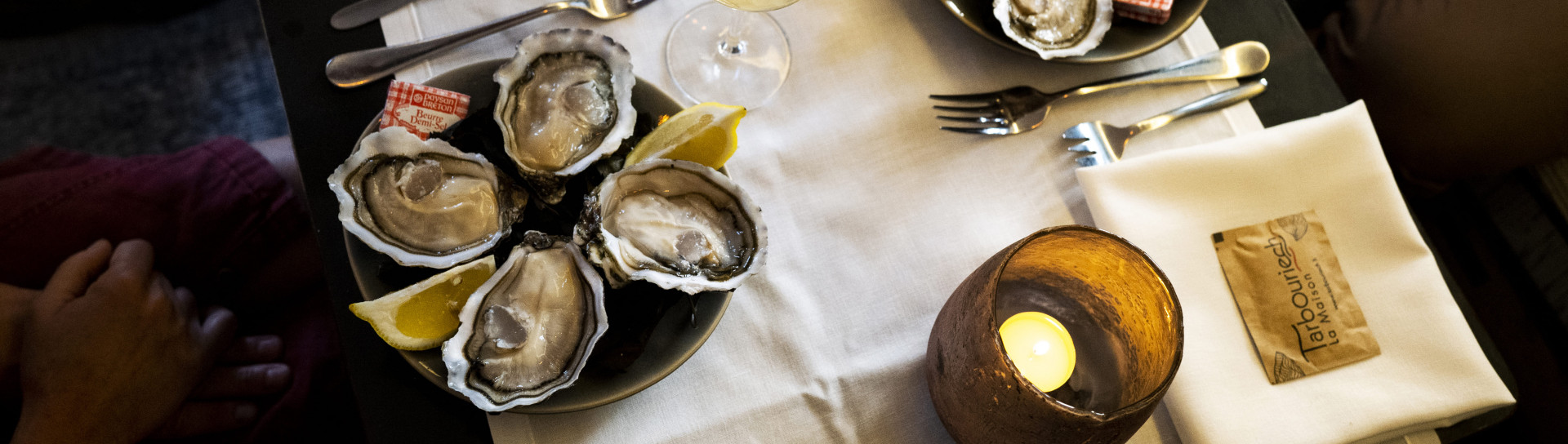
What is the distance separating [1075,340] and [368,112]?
693 millimetres

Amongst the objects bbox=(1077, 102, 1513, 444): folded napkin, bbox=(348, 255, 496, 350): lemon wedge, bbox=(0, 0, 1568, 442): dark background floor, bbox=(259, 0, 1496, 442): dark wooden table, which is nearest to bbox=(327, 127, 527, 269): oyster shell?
bbox=(348, 255, 496, 350): lemon wedge

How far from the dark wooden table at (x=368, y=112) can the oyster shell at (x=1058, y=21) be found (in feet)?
0.61

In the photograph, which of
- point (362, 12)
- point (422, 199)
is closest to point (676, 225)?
point (422, 199)

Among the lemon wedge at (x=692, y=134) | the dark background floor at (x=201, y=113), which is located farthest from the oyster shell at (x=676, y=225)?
the dark background floor at (x=201, y=113)

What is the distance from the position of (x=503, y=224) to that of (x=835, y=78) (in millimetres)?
387

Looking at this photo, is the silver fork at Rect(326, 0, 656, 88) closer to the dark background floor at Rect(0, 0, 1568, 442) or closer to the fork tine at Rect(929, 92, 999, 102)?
the fork tine at Rect(929, 92, 999, 102)

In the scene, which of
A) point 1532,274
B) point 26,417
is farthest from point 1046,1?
point 26,417

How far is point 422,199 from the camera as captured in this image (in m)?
0.57

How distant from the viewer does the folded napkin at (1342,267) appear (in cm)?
67

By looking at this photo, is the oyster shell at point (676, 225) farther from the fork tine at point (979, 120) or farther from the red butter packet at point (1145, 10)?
the red butter packet at point (1145, 10)

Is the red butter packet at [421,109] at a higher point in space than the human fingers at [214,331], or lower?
higher

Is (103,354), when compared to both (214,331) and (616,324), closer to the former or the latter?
(214,331)

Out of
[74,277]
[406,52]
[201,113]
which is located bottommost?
[74,277]

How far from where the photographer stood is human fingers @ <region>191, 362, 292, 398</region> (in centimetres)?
96
